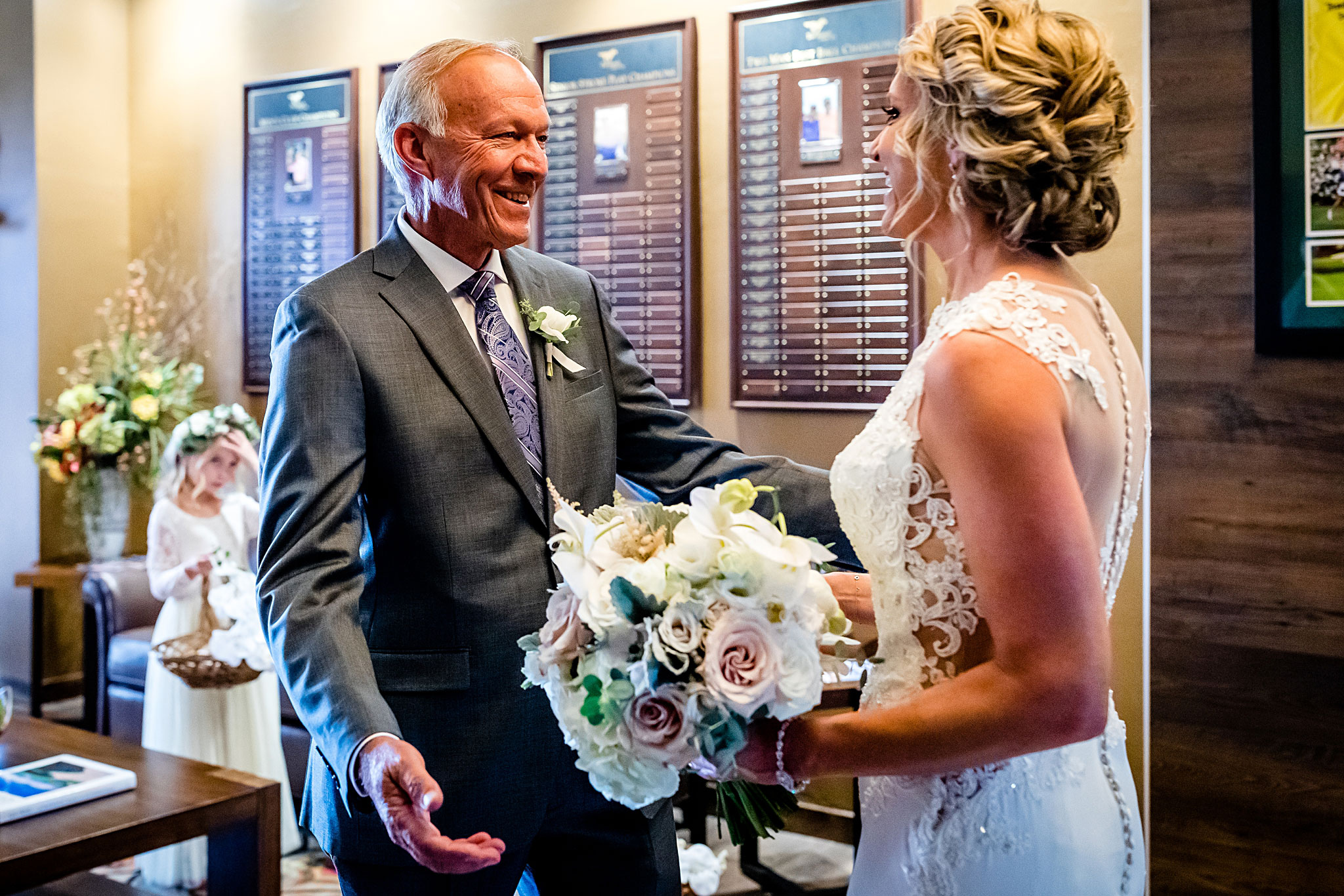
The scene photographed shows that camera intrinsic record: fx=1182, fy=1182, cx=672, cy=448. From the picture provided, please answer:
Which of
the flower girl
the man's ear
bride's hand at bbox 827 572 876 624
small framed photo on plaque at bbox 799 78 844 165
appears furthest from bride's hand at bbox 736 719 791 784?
small framed photo on plaque at bbox 799 78 844 165

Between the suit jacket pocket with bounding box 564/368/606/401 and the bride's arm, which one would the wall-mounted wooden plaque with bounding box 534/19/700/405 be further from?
the bride's arm

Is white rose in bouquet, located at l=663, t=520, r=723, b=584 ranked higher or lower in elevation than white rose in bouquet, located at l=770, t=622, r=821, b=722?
higher

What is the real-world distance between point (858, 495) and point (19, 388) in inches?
197

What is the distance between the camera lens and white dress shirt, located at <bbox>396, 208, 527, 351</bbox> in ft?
6.02

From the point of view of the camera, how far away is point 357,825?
1.64 m

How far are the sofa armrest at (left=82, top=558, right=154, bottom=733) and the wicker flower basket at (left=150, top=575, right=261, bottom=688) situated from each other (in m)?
0.96

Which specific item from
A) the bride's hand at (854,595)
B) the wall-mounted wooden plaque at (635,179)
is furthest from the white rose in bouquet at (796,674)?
the wall-mounted wooden plaque at (635,179)

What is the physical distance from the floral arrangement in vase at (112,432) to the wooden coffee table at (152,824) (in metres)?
1.88

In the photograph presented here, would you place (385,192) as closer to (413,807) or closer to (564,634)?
(413,807)

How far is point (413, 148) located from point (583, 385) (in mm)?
457

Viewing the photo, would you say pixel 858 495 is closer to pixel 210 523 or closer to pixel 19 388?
pixel 210 523

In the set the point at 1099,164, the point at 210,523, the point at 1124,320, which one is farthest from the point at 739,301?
the point at 1099,164

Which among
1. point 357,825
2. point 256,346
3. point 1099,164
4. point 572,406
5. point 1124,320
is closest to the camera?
point 1099,164

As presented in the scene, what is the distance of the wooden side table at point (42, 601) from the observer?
15.7 feet
